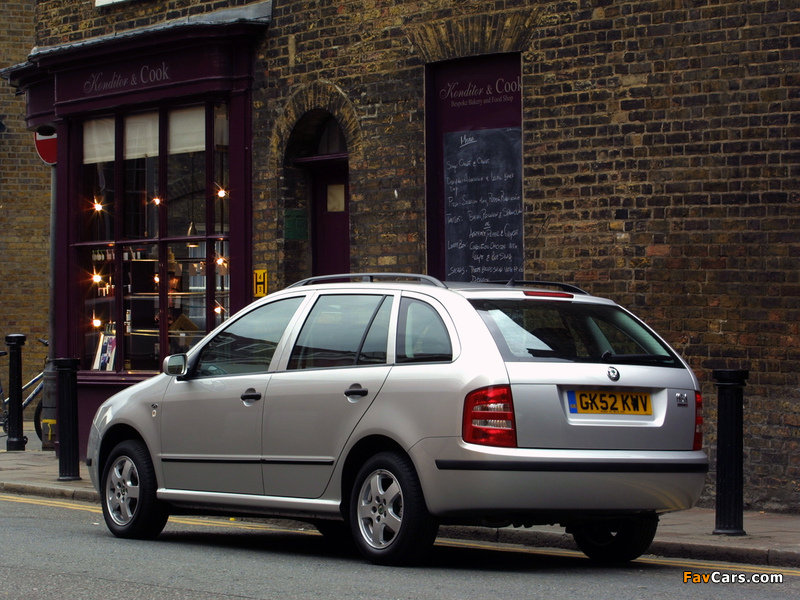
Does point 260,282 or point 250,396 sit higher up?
point 260,282

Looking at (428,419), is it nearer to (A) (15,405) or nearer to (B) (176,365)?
(B) (176,365)

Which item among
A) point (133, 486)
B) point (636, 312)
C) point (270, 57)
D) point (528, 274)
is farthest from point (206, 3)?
point (133, 486)

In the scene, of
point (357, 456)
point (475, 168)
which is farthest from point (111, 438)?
point (475, 168)

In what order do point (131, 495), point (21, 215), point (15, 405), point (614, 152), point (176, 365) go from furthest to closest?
point (21, 215), point (15, 405), point (614, 152), point (131, 495), point (176, 365)

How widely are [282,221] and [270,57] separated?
1.79 metres

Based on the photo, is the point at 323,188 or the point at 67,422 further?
the point at 323,188

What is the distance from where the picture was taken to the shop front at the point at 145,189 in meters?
14.6

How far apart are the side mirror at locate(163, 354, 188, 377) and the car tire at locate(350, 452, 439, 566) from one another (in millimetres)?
1809

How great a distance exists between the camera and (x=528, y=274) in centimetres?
1214

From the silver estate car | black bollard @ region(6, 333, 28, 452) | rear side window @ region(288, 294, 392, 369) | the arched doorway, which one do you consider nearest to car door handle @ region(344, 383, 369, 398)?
the silver estate car

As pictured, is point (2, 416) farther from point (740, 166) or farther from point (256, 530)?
point (740, 166)

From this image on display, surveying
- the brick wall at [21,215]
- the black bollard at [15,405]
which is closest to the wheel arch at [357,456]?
the black bollard at [15,405]

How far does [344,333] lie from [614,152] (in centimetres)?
451

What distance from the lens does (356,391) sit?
7523 mm
